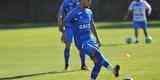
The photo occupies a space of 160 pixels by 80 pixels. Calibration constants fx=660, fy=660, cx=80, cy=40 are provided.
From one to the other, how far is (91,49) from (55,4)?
3675 cm

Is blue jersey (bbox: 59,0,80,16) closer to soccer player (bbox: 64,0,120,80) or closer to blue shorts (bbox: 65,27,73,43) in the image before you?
blue shorts (bbox: 65,27,73,43)

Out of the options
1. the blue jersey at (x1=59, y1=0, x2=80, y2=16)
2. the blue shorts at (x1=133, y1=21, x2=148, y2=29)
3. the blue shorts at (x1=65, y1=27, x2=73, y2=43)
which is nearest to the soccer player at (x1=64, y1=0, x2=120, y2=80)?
the blue jersey at (x1=59, y1=0, x2=80, y2=16)

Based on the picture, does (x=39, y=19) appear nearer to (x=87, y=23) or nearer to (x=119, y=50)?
(x=119, y=50)

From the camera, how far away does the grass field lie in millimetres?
15711

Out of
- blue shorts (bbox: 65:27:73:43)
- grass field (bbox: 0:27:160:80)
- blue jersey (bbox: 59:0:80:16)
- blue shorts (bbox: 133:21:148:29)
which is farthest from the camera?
blue shorts (bbox: 133:21:148:29)

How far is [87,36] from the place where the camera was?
13562mm

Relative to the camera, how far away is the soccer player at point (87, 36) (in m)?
13.4

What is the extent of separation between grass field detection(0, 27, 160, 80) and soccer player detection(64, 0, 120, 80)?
1.57 m

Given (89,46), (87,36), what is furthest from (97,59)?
(87,36)

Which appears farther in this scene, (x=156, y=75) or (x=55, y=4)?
(x=55, y=4)

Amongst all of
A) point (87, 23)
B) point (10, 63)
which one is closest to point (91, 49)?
point (87, 23)

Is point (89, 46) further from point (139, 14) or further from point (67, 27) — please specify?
point (139, 14)

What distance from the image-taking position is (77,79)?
49.0 feet

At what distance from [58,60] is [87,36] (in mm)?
5997
